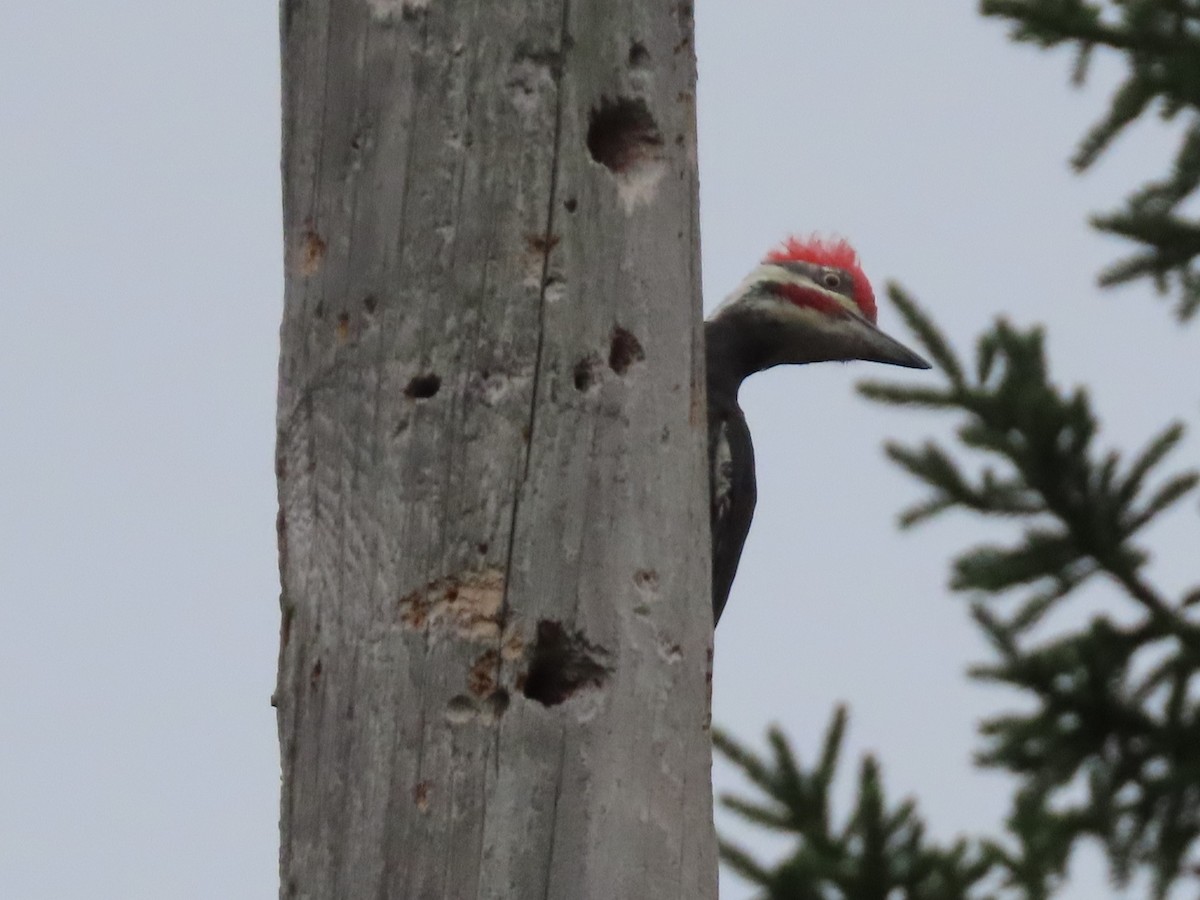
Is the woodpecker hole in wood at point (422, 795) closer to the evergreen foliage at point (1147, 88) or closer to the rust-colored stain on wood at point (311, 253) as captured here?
the rust-colored stain on wood at point (311, 253)

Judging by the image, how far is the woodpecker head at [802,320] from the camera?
17.1ft

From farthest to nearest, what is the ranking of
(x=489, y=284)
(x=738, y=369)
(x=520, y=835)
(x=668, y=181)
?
(x=738, y=369)
(x=668, y=181)
(x=489, y=284)
(x=520, y=835)

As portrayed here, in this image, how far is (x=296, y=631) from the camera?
3.33 meters

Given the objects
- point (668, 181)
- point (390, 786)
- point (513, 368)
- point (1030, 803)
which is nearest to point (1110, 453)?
point (1030, 803)

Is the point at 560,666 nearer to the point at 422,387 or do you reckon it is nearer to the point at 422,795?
the point at 422,795

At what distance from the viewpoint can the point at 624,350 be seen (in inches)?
134

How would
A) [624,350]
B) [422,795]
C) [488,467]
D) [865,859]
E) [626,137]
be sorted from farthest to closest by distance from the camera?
[865,859], [626,137], [624,350], [488,467], [422,795]

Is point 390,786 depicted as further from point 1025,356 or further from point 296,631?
point 1025,356

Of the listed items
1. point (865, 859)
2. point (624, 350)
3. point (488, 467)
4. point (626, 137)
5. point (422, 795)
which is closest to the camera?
point (422, 795)

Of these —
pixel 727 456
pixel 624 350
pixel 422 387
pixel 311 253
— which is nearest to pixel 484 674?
pixel 422 387

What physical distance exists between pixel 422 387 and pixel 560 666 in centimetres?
50

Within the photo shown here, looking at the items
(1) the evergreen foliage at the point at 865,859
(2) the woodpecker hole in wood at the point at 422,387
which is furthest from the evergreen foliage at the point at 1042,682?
(2) the woodpecker hole in wood at the point at 422,387

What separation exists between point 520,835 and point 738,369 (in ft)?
7.47

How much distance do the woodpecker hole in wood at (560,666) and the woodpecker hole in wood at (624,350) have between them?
17.9 inches
